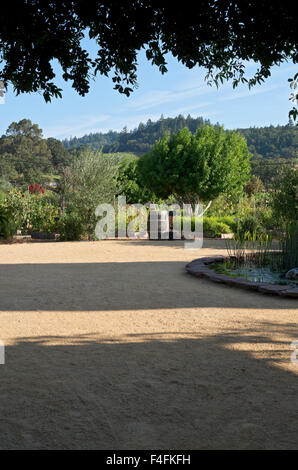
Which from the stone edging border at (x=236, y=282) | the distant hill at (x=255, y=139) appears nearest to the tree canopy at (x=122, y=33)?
Result: the stone edging border at (x=236, y=282)

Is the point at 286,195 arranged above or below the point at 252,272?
above

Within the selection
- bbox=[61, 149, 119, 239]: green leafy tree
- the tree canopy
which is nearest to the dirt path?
the tree canopy

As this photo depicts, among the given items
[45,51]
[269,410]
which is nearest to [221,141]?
[45,51]

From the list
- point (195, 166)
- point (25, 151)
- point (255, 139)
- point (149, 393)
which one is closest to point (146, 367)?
point (149, 393)

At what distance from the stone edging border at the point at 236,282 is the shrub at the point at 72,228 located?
21.8 ft

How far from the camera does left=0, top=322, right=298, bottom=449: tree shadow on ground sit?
220cm

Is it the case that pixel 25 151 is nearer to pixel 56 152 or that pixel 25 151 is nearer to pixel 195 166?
pixel 56 152

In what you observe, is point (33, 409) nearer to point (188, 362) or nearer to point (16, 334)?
point (188, 362)

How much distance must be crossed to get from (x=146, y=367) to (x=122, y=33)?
272 centimetres

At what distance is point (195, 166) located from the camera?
1811 cm

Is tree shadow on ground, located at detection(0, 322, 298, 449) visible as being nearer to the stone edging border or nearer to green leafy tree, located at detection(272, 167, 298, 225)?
the stone edging border

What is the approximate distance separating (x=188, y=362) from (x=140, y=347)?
538 mm

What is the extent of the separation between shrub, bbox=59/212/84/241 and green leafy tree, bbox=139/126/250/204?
18.0ft
